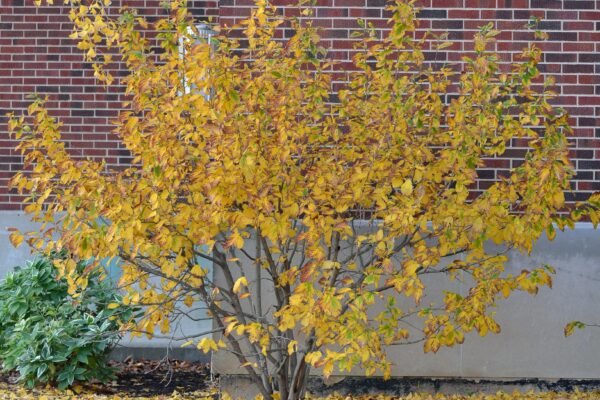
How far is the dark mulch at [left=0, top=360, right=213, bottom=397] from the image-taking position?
6.50m

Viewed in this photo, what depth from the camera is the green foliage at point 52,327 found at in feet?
20.1

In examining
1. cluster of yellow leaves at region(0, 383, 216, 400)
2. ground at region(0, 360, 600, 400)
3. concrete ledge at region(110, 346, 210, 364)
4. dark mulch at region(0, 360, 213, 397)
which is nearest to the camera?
ground at region(0, 360, 600, 400)

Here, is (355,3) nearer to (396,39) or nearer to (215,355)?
(396,39)

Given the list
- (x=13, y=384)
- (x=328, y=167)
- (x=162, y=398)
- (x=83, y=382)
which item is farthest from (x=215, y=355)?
(x=328, y=167)

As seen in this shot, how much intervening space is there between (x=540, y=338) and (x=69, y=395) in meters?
3.19

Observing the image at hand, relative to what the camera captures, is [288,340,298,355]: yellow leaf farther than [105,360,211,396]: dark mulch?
No

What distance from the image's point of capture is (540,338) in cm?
602

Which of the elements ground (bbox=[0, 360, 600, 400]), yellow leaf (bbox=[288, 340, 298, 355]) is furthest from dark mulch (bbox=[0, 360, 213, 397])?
yellow leaf (bbox=[288, 340, 298, 355])

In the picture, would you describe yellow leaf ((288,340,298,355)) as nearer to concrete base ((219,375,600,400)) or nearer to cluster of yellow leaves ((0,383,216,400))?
concrete base ((219,375,600,400))

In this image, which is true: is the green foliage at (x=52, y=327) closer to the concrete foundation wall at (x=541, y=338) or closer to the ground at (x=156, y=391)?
the ground at (x=156, y=391)

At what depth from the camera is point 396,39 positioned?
4434mm

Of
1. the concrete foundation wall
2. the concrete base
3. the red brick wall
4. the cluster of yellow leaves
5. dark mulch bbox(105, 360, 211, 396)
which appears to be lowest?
dark mulch bbox(105, 360, 211, 396)

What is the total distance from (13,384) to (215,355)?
160cm

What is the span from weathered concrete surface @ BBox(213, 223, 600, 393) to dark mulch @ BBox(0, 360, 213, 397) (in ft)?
2.43
